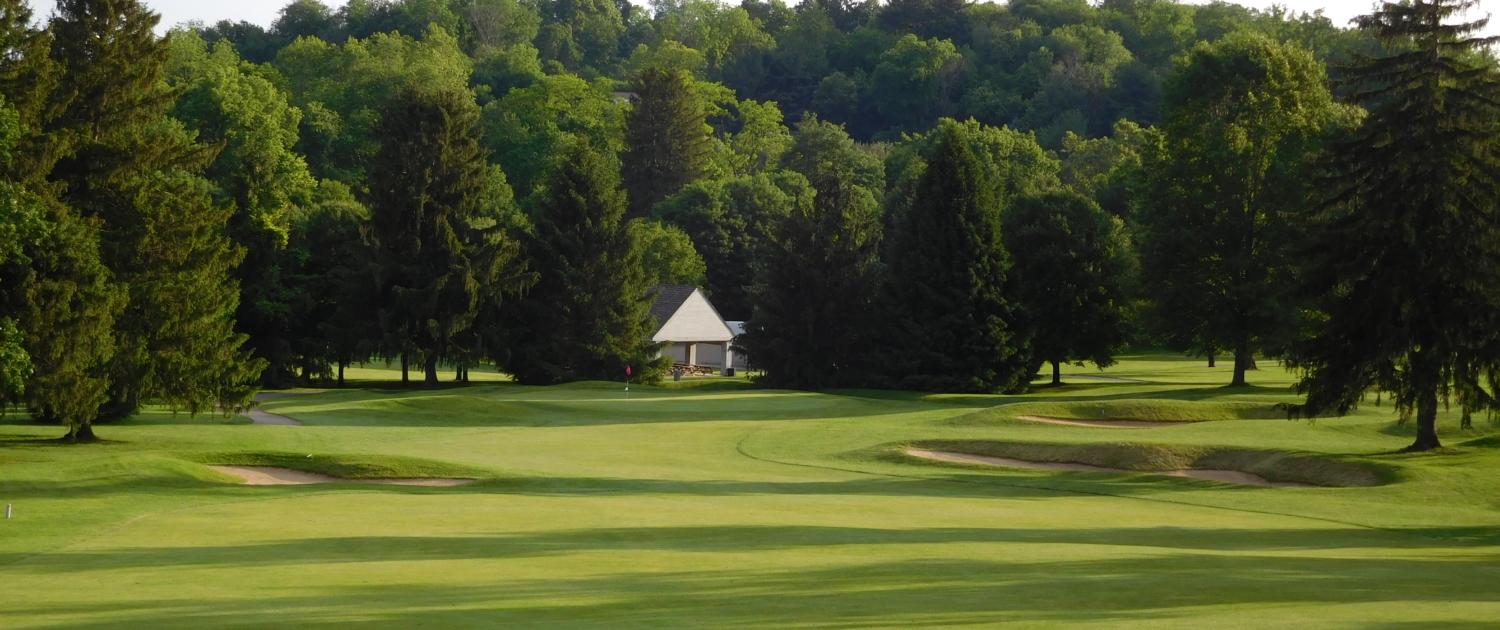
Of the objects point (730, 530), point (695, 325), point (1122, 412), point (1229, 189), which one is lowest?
point (730, 530)

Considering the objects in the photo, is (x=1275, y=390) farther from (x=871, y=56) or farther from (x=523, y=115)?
(x=871, y=56)

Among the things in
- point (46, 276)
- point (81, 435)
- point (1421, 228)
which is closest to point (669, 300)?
point (81, 435)

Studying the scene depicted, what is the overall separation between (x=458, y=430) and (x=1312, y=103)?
39.0 metres

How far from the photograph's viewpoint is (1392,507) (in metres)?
26.4

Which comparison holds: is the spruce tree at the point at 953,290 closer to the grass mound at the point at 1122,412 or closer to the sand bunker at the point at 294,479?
the grass mound at the point at 1122,412

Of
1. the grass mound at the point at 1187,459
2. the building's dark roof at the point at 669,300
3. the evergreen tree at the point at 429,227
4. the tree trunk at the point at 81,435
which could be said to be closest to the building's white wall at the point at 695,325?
the building's dark roof at the point at 669,300

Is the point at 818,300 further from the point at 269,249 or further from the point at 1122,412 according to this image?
the point at 269,249

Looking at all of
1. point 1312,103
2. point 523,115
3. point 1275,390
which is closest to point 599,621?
point 1275,390

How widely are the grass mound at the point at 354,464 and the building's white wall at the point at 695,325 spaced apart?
52.0 meters

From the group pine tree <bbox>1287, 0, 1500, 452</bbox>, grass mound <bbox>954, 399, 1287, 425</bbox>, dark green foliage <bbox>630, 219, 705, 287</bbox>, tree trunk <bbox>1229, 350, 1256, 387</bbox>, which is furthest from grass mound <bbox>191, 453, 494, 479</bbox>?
dark green foliage <bbox>630, 219, 705, 287</bbox>

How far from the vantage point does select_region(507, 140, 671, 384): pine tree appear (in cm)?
6669

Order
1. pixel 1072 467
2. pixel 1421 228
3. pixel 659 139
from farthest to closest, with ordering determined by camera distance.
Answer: pixel 659 139, pixel 1072 467, pixel 1421 228

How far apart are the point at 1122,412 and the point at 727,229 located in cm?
6305

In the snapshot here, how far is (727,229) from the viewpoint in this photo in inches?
4146
